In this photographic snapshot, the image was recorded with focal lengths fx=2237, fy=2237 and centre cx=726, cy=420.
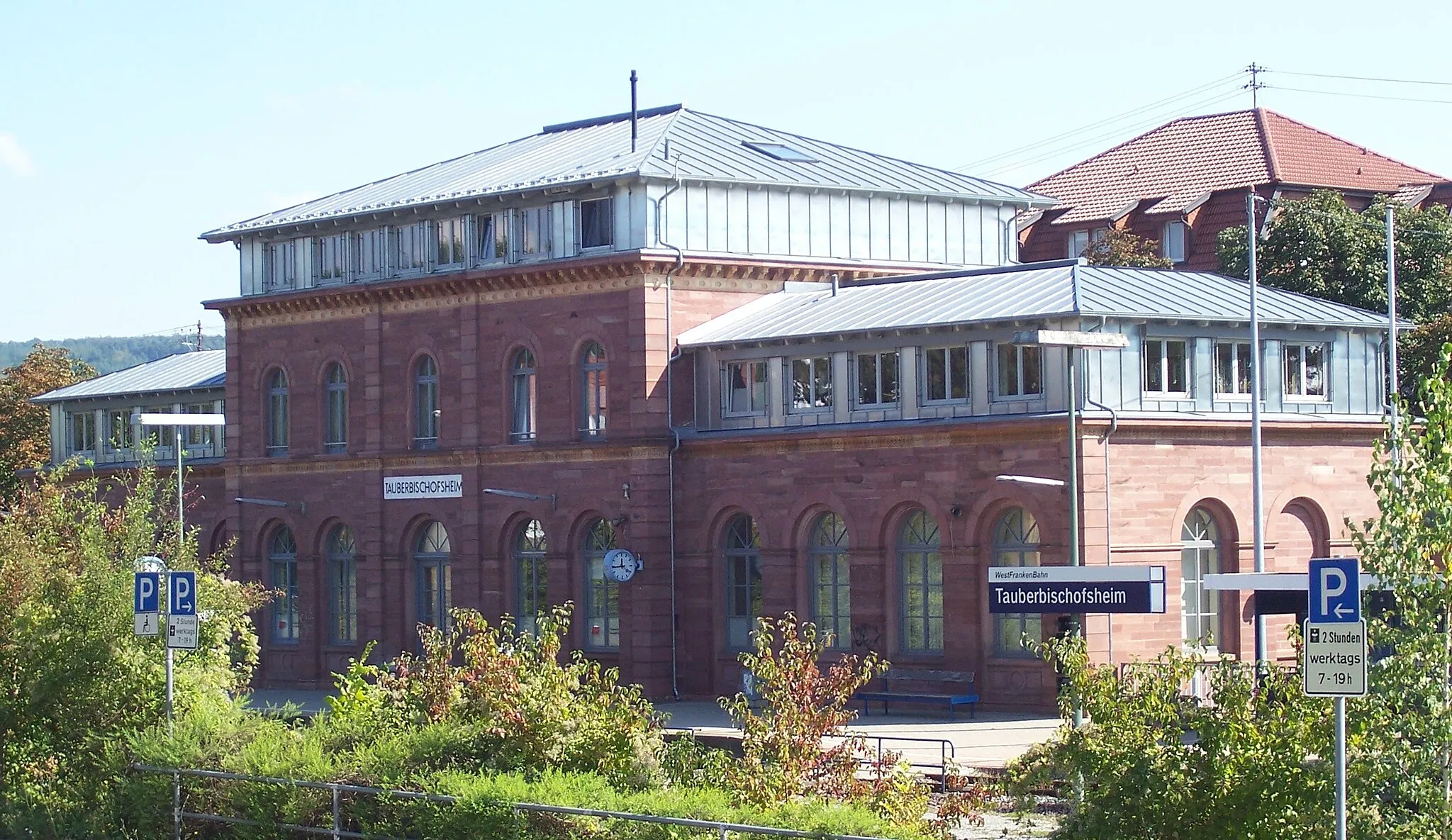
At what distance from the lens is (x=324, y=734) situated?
25.5 m

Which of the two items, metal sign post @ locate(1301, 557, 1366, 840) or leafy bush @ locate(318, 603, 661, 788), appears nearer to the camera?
metal sign post @ locate(1301, 557, 1366, 840)

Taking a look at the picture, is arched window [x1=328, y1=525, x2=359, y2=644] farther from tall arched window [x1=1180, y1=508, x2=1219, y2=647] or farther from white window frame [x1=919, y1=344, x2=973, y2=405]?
tall arched window [x1=1180, y1=508, x2=1219, y2=647]

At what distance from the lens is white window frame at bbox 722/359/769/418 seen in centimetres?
4578

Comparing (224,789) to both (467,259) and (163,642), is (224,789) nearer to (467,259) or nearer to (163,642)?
(163,642)

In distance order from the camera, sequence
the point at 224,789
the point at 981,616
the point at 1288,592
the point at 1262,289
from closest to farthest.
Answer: the point at 224,789 < the point at 1288,592 < the point at 981,616 < the point at 1262,289

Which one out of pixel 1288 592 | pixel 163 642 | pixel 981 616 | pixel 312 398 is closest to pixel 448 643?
pixel 163 642

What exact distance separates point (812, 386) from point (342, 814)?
74.5ft

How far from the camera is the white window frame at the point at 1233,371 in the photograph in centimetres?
4228

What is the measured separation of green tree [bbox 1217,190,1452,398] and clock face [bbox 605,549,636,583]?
2146 cm

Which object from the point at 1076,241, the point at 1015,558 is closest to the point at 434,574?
the point at 1015,558

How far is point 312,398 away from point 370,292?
3.62 meters

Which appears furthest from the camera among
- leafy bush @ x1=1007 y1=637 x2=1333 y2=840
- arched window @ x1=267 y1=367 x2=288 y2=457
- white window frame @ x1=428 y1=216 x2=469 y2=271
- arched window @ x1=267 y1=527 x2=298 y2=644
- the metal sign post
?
arched window @ x1=267 y1=367 x2=288 y2=457

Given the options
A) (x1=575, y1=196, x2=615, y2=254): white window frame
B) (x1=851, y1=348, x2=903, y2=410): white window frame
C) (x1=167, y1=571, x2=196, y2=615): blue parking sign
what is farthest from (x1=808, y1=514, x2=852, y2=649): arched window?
(x1=167, y1=571, x2=196, y2=615): blue parking sign

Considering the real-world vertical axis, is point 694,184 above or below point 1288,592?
above
